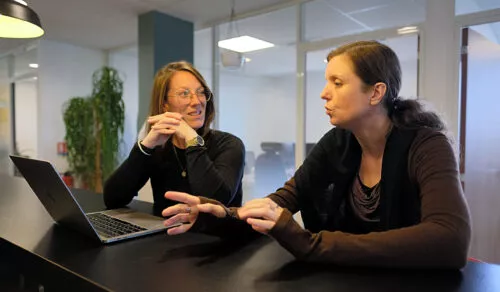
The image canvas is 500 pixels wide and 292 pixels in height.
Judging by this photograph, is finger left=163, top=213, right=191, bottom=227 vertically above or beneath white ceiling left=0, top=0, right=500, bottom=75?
beneath

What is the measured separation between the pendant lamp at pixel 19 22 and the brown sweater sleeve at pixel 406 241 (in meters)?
1.52

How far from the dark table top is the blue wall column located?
3.48 meters

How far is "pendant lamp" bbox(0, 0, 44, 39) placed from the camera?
161 centimetres

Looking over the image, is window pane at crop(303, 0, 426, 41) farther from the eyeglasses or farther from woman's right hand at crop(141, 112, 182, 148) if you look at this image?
woman's right hand at crop(141, 112, 182, 148)

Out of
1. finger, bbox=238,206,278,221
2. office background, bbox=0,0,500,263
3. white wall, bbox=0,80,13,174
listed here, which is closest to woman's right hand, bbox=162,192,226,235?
finger, bbox=238,206,278,221

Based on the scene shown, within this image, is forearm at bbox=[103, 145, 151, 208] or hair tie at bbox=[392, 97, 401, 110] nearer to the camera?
hair tie at bbox=[392, 97, 401, 110]

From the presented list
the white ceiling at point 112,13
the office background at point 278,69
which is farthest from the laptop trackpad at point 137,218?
the white ceiling at point 112,13

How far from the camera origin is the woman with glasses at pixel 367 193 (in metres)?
0.75

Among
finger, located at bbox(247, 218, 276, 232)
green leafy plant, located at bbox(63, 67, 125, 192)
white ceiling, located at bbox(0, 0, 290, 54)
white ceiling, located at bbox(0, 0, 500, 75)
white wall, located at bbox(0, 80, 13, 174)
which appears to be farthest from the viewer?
white wall, located at bbox(0, 80, 13, 174)

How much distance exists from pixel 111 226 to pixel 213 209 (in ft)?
1.02

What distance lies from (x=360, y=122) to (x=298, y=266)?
20.5 inches

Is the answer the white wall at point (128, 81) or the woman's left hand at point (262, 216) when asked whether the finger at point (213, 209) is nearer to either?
the woman's left hand at point (262, 216)

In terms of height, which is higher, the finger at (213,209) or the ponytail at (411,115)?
the ponytail at (411,115)

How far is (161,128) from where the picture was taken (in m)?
1.40
